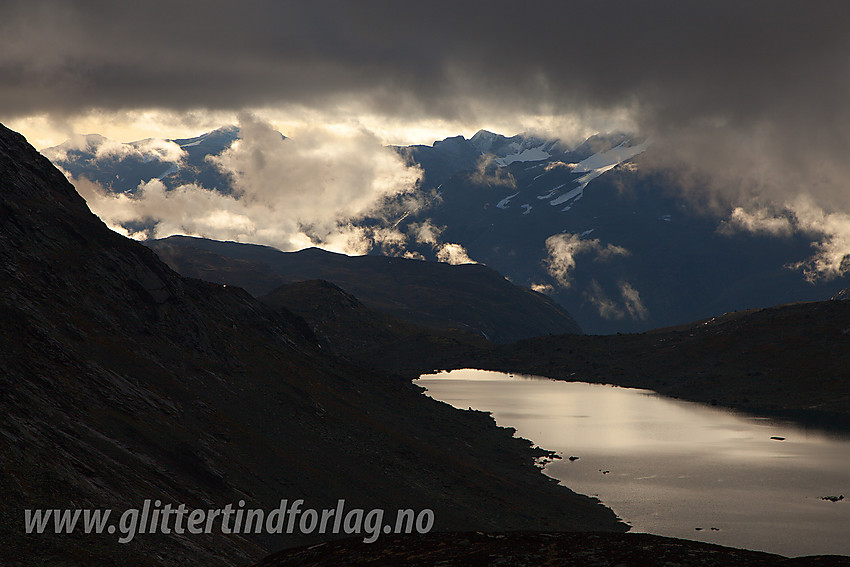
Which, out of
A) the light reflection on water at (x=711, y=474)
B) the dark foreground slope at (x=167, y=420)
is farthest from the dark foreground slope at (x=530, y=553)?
the light reflection on water at (x=711, y=474)

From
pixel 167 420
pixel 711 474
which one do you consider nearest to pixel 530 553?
pixel 167 420

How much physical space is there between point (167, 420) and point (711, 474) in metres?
92.3

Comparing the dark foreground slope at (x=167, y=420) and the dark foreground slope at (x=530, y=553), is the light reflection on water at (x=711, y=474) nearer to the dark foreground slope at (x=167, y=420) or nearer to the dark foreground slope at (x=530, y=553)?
the dark foreground slope at (x=167, y=420)

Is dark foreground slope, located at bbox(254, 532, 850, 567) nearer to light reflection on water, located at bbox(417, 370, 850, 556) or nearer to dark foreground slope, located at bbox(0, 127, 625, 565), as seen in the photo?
dark foreground slope, located at bbox(0, 127, 625, 565)

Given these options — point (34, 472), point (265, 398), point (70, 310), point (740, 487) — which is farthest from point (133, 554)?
point (740, 487)

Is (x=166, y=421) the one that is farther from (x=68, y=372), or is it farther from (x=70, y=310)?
(x=70, y=310)

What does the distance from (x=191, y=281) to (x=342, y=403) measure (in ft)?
115

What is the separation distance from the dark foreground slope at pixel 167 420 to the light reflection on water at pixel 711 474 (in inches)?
379

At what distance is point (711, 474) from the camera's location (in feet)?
408

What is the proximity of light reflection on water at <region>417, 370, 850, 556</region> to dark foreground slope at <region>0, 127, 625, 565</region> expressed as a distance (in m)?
9.63

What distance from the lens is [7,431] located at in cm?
4719

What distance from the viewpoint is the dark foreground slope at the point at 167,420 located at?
4775cm

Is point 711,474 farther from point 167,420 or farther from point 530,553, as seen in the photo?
point 530,553

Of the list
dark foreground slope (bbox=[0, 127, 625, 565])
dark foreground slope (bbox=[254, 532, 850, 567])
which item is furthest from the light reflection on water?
dark foreground slope (bbox=[254, 532, 850, 567])
